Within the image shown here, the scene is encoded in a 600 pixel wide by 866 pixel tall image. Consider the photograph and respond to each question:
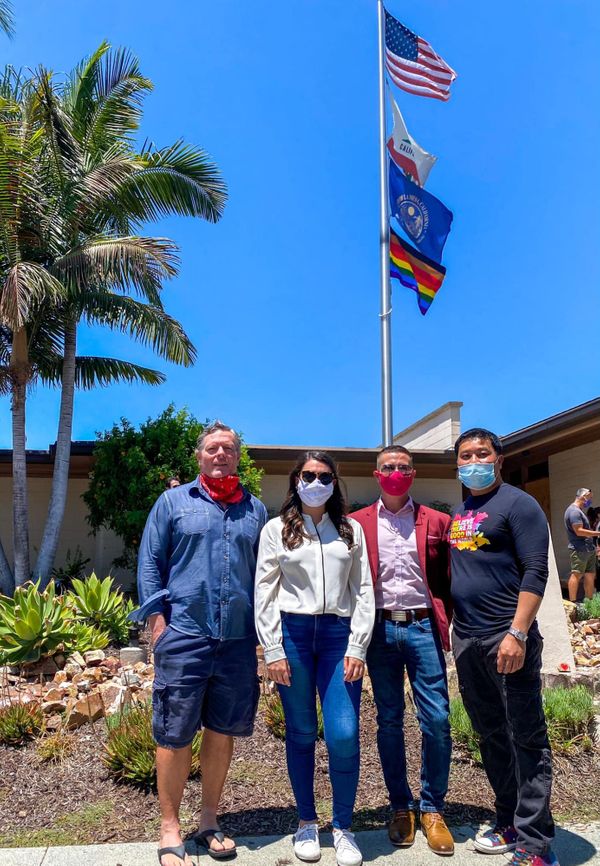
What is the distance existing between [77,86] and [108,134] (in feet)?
3.10

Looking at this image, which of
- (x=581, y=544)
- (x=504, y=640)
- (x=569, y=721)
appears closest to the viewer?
(x=504, y=640)

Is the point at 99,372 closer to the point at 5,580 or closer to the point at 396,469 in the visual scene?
the point at 5,580

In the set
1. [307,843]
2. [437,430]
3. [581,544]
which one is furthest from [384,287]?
[307,843]

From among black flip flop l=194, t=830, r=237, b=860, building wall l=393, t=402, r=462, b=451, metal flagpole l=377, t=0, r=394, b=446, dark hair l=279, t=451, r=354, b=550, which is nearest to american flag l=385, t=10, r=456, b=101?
metal flagpole l=377, t=0, r=394, b=446

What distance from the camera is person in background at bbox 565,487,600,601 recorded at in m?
10.4

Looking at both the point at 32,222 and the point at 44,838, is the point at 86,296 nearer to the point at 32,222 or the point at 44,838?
the point at 32,222

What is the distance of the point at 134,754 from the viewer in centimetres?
404

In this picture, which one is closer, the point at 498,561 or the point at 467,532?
the point at 498,561

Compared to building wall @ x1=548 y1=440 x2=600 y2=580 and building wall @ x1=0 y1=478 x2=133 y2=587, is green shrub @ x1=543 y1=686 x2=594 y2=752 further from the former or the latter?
building wall @ x1=0 y1=478 x2=133 y2=587

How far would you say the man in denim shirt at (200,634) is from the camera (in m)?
3.21

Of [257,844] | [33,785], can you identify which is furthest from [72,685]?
[257,844]

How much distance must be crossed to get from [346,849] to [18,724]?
2679 mm

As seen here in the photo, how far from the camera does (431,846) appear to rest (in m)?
3.31

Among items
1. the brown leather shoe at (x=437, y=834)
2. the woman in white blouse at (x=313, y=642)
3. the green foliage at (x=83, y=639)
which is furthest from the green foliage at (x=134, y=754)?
the green foliage at (x=83, y=639)
